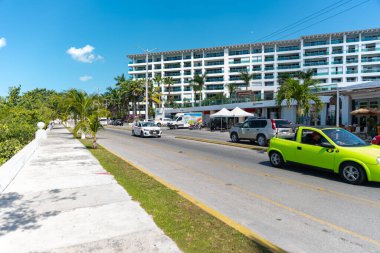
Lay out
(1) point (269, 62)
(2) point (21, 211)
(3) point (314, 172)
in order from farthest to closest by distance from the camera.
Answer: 1. (1) point (269, 62)
2. (3) point (314, 172)
3. (2) point (21, 211)

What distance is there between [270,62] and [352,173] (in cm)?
7853

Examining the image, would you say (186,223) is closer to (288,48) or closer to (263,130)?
(263,130)

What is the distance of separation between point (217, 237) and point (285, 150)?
637 centimetres

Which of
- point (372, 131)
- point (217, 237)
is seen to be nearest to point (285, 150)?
point (217, 237)

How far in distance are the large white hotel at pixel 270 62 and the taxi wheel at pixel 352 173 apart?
56.8 metres

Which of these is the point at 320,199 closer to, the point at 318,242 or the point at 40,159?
the point at 318,242

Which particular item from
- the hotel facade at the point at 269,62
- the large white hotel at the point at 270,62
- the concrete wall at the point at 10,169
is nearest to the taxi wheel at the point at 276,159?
the concrete wall at the point at 10,169

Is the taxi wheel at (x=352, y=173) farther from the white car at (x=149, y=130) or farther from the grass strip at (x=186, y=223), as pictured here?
the white car at (x=149, y=130)

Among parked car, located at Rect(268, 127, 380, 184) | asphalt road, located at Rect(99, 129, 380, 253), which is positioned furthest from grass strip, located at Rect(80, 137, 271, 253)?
parked car, located at Rect(268, 127, 380, 184)

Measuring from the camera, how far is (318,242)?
13.5 feet

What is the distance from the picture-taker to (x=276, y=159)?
33.2 ft

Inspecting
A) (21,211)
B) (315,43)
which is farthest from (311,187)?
(315,43)

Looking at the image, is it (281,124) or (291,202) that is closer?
(291,202)

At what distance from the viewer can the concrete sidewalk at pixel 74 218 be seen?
3.85 meters
